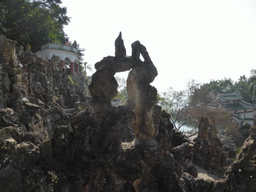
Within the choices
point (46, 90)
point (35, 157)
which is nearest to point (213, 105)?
point (46, 90)

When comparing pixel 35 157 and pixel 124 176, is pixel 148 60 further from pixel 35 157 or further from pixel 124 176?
pixel 35 157

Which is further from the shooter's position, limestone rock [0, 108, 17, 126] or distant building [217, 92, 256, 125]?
distant building [217, 92, 256, 125]

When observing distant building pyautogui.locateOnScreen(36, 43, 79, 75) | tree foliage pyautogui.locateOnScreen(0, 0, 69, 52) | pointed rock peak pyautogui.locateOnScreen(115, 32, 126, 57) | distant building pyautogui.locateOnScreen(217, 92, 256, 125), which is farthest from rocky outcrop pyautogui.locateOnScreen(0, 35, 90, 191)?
distant building pyautogui.locateOnScreen(217, 92, 256, 125)

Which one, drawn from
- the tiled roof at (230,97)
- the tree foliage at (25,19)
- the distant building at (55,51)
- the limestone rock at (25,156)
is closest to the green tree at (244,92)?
the tiled roof at (230,97)

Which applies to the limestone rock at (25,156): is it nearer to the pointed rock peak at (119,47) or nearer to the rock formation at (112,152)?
the rock formation at (112,152)

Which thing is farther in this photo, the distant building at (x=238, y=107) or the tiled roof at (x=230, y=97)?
the tiled roof at (x=230, y=97)

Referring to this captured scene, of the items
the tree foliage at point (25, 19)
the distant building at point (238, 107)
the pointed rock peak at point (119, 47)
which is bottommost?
the distant building at point (238, 107)

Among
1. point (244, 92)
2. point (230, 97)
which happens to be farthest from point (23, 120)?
point (244, 92)

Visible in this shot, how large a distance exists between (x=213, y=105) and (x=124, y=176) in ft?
79.0

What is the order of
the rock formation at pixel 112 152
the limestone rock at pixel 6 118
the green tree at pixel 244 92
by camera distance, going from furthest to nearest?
the green tree at pixel 244 92, the limestone rock at pixel 6 118, the rock formation at pixel 112 152

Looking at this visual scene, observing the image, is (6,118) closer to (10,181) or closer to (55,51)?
(10,181)

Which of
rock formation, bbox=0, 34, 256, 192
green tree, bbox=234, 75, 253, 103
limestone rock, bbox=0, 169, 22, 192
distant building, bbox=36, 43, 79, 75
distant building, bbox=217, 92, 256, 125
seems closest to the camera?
limestone rock, bbox=0, 169, 22, 192

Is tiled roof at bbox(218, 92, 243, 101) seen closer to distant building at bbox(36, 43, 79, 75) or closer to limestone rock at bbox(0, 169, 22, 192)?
distant building at bbox(36, 43, 79, 75)

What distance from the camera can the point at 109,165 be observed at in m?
3.22
